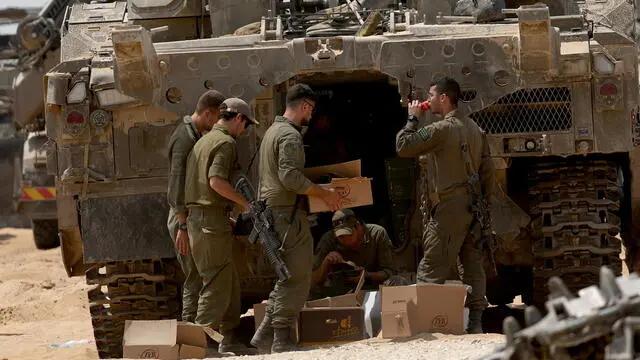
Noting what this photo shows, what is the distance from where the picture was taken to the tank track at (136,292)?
9961 mm

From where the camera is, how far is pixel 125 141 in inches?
385

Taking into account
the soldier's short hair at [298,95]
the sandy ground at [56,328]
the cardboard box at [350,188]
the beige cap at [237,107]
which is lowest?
the sandy ground at [56,328]

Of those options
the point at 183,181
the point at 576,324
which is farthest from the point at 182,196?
the point at 576,324

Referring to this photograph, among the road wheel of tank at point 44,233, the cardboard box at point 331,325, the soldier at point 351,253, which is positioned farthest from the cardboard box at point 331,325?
the road wheel of tank at point 44,233

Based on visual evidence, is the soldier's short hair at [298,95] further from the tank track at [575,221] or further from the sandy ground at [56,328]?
the tank track at [575,221]

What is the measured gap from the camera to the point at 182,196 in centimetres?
924

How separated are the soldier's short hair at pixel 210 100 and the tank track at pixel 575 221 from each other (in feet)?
6.87

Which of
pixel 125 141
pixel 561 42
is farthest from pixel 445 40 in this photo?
pixel 125 141

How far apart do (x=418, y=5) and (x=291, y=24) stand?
90 cm

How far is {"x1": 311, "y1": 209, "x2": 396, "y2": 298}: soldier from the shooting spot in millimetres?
9945

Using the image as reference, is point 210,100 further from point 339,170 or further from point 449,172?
point 449,172

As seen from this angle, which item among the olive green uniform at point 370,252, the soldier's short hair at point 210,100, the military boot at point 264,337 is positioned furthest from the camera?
the olive green uniform at point 370,252

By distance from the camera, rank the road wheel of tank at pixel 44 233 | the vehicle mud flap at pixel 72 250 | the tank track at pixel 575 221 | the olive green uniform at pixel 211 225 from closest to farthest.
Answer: the olive green uniform at pixel 211 225 → the tank track at pixel 575 221 → the vehicle mud flap at pixel 72 250 → the road wheel of tank at pixel 44 233

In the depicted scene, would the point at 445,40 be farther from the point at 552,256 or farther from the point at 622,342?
the point at 622,342
